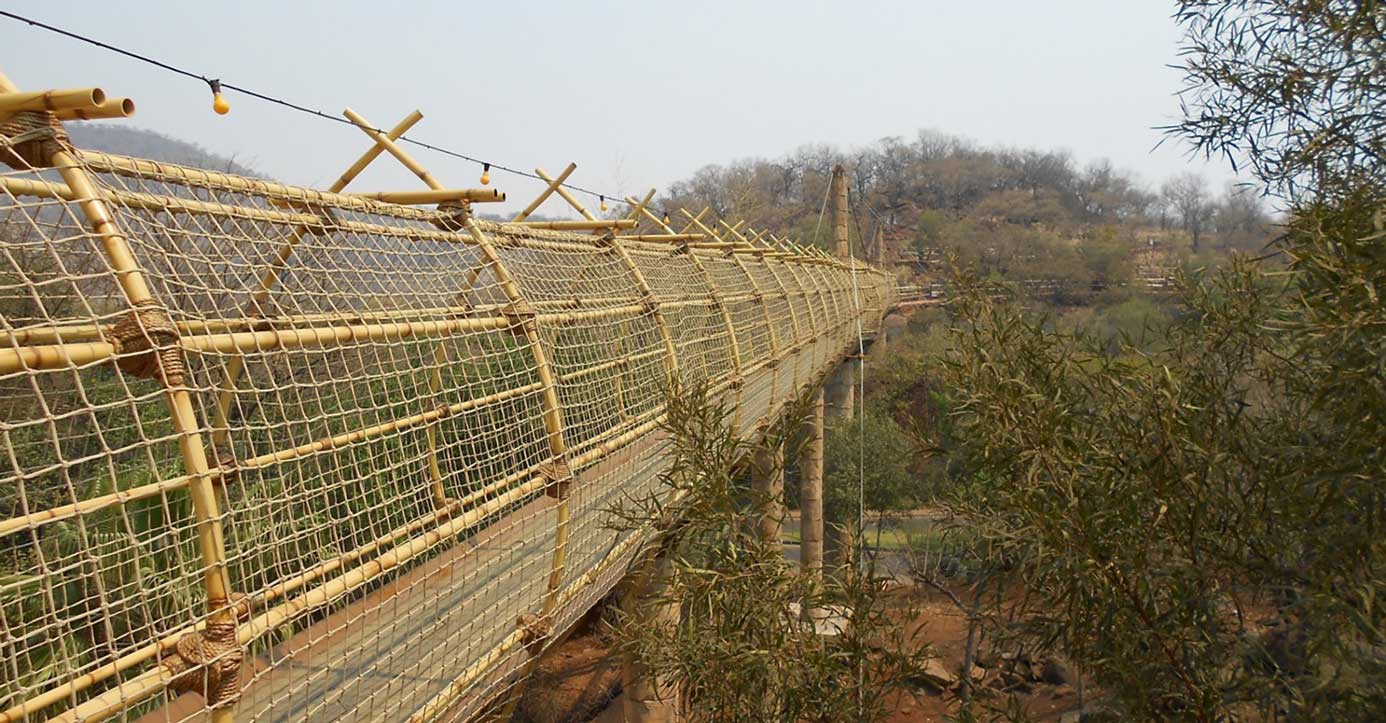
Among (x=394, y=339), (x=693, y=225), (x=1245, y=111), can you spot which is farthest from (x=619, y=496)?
(x=693, y=225)

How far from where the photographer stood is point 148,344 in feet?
3.73

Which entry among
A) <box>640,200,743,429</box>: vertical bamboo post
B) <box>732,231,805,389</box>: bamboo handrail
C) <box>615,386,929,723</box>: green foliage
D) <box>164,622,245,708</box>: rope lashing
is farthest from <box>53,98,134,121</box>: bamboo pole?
<box>732,231,805,389</box>: bamboo handrail

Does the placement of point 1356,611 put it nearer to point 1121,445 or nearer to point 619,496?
point 1121,445

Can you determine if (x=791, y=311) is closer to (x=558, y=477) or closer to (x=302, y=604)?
(x=558, y=477)

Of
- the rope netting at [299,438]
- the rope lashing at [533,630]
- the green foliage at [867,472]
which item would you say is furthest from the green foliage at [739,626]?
the green foliage at [867,472]

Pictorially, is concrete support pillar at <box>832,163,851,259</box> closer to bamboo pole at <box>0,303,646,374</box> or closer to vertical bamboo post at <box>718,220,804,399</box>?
vertical bamboo post at <box>718,220,804,399</box>

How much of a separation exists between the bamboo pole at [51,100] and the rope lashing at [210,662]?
2.18 ft

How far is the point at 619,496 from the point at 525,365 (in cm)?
61

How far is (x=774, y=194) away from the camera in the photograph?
118 feet

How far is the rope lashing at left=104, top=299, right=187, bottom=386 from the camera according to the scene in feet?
3.71

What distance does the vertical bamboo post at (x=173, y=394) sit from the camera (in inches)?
44.7

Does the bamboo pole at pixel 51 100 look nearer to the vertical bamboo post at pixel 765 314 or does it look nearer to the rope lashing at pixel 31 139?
the rope lashing at pixel 31 139

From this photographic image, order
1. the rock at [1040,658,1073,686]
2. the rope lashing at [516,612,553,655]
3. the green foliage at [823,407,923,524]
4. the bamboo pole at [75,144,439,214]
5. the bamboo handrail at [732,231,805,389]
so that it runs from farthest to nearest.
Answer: the green foliage at [823,407,923,524]
the rock at [1040,658,1073,686]
the bamboo handrail at [732,231,805,389]
the rope lashing at [516,612,553,655]
the bamboo pole at [75,144,439,214]

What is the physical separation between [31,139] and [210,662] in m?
0.69
